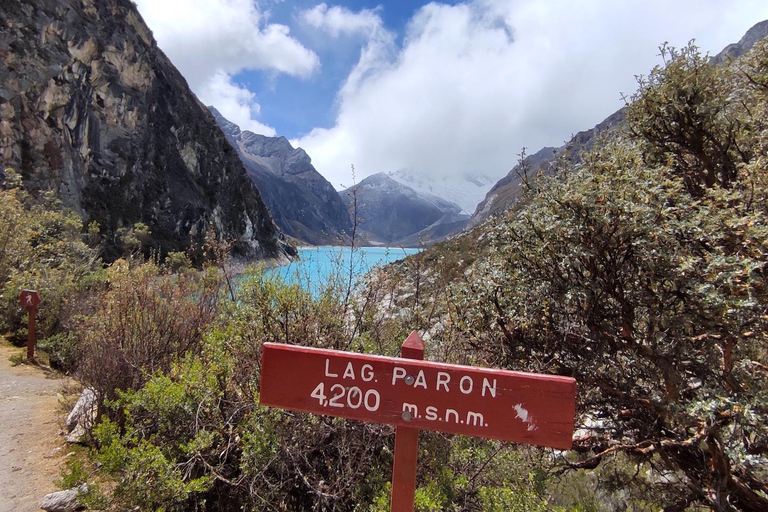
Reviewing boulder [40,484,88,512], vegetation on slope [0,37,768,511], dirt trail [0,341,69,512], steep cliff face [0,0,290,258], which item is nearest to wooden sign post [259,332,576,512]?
vegetation on slope [0,37,768,511]

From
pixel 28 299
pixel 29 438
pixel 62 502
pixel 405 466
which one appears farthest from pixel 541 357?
pixel 28 299

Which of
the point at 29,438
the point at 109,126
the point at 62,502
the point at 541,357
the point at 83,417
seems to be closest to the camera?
the point at 62,502

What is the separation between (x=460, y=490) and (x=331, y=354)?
5.76 ft

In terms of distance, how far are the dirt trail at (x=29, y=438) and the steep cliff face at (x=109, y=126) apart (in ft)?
144

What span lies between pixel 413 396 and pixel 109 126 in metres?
67.9

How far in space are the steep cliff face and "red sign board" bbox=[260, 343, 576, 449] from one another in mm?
50662

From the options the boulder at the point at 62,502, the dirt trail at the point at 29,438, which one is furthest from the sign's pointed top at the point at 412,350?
the dirt trail at the point at 29,438

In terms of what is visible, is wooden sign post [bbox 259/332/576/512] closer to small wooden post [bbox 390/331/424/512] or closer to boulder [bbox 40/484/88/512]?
small wooden post [bbox 390/331/424/512]

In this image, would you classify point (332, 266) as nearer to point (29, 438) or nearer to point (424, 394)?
point (424, 394)

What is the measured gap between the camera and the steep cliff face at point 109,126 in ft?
136

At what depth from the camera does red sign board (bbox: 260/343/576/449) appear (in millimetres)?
1666

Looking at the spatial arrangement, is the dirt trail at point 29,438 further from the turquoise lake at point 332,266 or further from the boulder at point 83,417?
the turquoise lake at point 332,266

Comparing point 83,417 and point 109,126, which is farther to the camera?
point 109,126

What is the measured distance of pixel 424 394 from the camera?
1745 millimetres
